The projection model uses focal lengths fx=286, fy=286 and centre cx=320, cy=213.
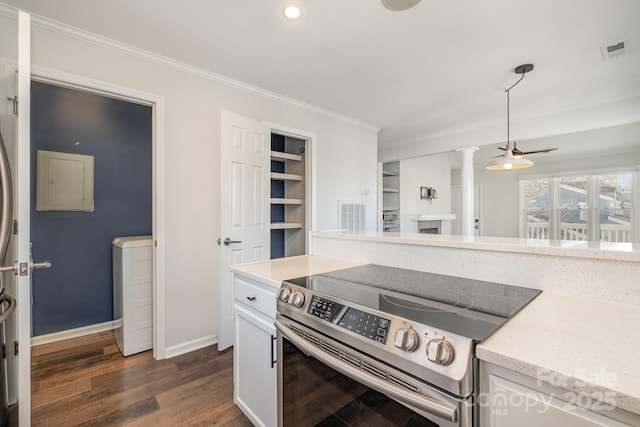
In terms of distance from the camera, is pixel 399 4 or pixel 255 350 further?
pixel 399 4

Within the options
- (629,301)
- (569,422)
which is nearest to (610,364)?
(569,422)

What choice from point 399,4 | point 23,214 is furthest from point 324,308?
point 399,4

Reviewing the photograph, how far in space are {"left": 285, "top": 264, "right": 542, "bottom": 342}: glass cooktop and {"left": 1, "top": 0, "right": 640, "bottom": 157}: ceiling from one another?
162 cm

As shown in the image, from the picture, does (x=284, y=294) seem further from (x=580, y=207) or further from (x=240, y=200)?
(x=580, y=207)

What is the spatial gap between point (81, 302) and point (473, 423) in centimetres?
340

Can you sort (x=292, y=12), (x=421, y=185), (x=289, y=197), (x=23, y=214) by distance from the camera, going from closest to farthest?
(x=23, y=214)
(x=292, y=12)
(x=289, y=197)
(x=421, y=185)

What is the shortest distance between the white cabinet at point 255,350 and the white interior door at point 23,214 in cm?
92

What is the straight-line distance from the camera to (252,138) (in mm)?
2664

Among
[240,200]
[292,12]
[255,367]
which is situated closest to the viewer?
[255,367]

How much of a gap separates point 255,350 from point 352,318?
717 mm

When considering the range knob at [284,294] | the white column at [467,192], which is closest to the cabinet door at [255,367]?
the range knob at [284,294]

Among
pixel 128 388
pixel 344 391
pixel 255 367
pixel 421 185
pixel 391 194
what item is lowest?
pixel 128 388

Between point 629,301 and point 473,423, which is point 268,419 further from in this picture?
point 629,301

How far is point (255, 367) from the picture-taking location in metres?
1.43
